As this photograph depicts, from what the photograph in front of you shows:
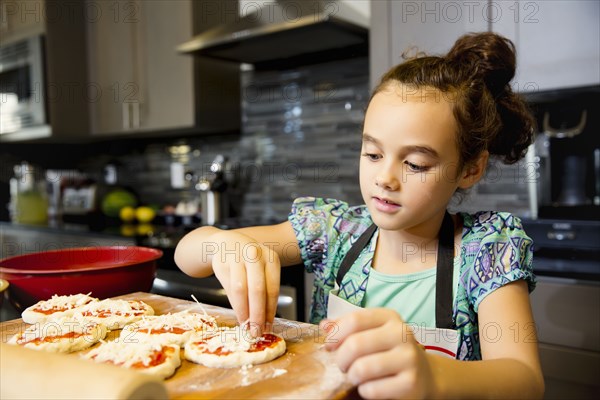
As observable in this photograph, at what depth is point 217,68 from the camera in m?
2.60

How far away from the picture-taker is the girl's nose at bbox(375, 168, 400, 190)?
78 cm

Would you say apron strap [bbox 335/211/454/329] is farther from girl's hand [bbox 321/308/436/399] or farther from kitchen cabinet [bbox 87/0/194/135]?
kitchen cabinet [bbox 87/0/194/135]

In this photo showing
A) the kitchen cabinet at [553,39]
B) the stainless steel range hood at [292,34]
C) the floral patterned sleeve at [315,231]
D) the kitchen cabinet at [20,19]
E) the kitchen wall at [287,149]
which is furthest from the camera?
the kitchen cabinet at [20,19]

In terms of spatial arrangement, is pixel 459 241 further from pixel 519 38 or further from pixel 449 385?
pixel 519 38

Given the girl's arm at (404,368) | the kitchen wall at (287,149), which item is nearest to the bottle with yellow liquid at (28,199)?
the kitchen wall at (287,149)

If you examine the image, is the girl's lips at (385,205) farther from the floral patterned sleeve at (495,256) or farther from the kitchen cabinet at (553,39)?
the kitchen cabinet at (553,39)

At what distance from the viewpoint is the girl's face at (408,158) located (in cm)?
80

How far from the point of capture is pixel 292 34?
201 cm

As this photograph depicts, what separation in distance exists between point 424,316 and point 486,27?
1.09 meters

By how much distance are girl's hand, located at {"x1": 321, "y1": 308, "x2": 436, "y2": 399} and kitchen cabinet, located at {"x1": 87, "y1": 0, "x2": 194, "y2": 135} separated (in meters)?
2.15

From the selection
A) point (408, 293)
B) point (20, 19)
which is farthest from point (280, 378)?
point (20, 19)

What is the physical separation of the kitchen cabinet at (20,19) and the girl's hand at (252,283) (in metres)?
2.69

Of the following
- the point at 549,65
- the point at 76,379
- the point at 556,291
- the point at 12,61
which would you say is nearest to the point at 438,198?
the point at 76,379

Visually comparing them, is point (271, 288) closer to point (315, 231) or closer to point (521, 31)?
point (315, 231)
